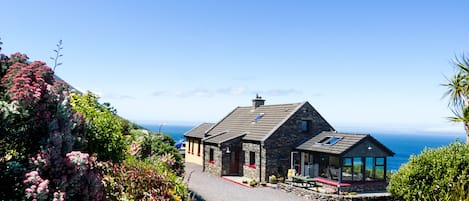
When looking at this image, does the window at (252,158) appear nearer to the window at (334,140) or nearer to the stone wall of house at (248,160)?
the stone wall of house at (248,160)

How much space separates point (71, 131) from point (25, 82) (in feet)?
3.83

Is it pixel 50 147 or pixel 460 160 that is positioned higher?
pixel 50 147

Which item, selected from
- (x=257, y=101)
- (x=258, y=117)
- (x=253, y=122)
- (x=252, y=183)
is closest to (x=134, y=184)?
(x=252, y=183)

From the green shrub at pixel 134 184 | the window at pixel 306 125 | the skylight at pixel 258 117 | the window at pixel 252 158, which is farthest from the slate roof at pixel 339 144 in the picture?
the green shrub at pixel 134 184

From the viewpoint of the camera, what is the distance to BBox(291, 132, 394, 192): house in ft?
73.5

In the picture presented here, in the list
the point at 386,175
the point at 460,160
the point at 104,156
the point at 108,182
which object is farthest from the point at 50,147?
the point at 386,175

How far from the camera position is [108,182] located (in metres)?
7.25

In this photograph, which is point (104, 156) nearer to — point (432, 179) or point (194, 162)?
point (432, 179)

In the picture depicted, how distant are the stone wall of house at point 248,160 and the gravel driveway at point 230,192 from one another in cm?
200

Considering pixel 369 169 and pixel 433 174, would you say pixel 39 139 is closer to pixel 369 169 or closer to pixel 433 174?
pixel 433 174

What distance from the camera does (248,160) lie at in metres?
27.2

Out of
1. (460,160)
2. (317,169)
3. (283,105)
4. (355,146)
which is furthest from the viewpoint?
(283,105)

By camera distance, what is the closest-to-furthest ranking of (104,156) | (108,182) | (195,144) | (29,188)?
(29,188) < (108,182) < (104,156) < (195,144)

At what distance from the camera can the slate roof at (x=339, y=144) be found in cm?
2250
